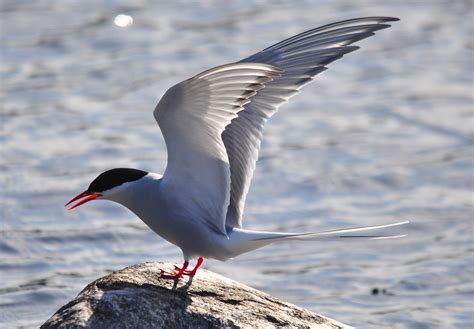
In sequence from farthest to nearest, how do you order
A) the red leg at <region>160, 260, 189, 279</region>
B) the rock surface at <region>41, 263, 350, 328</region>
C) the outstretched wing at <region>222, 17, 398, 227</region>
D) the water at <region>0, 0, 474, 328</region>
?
the water at <region>0, 0, 474, 328</region> < the outstretched wing at <region>222, 17, 398, 227</region> < the red leg at <region>160, 260, 189, 279</region> < the rock surface at <region>41, 263, 350, 328</region>

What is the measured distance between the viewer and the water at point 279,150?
28.1 feet

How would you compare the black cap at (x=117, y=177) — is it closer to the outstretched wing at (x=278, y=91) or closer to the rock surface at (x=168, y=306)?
the rock surface at (x=168, y=306)

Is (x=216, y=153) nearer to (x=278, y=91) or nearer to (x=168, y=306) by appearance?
(x=278, y=91)

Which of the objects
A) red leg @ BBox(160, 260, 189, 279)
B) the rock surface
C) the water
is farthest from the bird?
the water

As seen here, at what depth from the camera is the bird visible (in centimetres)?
539

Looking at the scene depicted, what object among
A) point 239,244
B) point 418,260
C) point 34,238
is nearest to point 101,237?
point 34,238

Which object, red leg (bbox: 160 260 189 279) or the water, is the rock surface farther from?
the water

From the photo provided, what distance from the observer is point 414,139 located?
35.7 feet

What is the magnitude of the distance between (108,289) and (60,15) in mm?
8934

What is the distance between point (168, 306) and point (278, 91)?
157 cm

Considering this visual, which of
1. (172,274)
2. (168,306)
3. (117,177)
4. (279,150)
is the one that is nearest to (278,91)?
(117,177)

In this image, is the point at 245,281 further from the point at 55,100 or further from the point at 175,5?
the point at 175,5

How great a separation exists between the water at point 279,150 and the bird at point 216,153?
2.29 metres

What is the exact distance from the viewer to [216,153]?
571 cm
